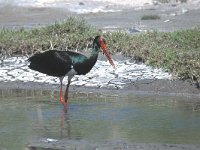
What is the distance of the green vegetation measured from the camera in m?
13.9

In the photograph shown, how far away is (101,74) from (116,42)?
1.60m

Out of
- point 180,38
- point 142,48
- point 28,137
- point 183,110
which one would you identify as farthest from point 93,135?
point 180,38

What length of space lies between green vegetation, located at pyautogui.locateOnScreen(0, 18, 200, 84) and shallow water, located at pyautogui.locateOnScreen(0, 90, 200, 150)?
140cm

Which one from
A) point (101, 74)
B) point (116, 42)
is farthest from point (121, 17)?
point (101, 74)

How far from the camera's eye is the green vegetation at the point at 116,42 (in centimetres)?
1386

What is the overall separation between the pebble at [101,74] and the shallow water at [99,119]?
72cm

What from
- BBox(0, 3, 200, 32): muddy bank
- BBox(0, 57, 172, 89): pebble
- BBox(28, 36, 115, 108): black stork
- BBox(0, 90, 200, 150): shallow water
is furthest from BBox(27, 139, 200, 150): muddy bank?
BBox(0, 3, 200, 32): muddy bank

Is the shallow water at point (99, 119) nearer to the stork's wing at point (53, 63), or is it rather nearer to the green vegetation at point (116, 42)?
the stork's wing at point (53, 63)

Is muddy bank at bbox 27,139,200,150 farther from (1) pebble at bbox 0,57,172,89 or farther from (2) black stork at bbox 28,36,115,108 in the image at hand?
(1) pebble at bbox 0,57,172,89

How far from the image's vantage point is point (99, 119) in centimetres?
1053

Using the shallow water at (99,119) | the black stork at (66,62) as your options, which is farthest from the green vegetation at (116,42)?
the black stork at (66,62)

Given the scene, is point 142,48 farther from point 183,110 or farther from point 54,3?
point 54,3

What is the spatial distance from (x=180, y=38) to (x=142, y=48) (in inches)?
45.7

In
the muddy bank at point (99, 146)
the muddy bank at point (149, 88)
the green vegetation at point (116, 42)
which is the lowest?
the muddy bank at point (149, 88)
